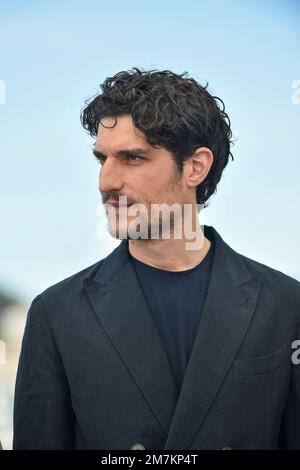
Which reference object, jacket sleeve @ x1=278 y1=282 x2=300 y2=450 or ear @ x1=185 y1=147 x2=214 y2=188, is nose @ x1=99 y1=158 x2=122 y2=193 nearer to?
ear @ x1=185 y1=147 x2=214 y2=188

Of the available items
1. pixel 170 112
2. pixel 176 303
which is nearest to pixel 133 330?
pixel 176 303

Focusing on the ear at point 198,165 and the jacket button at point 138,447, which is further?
the ear at point 198,165

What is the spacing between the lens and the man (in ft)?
8.75

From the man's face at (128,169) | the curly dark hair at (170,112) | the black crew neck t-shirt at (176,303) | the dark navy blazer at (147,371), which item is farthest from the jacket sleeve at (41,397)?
the curly dark hair at (170,112)

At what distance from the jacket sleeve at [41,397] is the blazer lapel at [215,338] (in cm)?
46

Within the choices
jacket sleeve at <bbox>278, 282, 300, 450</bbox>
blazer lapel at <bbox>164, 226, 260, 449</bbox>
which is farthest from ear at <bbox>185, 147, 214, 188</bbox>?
jacket sleeve at <bbox>278, 282, 300, 450</bbox>

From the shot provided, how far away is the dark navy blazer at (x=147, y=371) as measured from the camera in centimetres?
265

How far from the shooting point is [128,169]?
272cm

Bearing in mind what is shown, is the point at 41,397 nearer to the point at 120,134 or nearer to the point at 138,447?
the point at 138,447

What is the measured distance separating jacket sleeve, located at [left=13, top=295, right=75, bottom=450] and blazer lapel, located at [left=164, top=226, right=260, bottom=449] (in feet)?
1.52

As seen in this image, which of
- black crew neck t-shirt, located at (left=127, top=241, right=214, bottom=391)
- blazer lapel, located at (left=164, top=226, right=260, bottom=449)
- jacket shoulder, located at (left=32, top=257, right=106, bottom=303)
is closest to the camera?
blazer lapel, located at (left=164, top=226, right=260, bottom=449)

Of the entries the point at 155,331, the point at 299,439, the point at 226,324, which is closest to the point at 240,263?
the point at 226,324

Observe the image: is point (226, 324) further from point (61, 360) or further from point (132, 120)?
point (132, 120)

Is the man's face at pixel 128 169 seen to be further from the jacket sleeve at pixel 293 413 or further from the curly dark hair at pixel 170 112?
the jacket sleeve at pixel 293 413
